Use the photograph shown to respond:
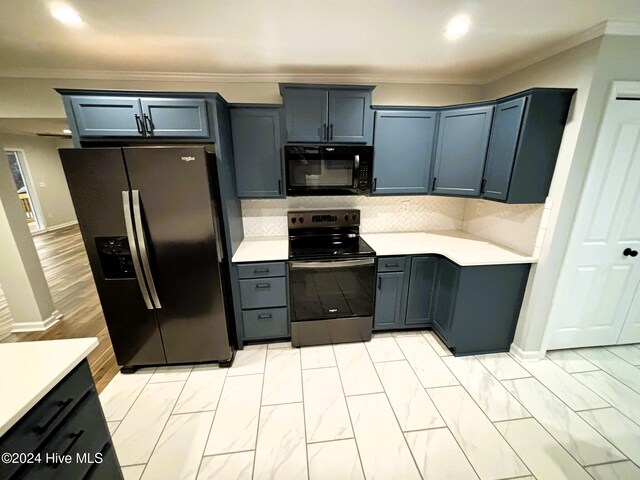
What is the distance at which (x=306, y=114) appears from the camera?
224 centimetres

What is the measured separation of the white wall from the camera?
20.8 feet

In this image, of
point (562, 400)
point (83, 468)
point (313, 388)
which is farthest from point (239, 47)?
point (562, 400)

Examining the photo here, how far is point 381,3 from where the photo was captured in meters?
1.38

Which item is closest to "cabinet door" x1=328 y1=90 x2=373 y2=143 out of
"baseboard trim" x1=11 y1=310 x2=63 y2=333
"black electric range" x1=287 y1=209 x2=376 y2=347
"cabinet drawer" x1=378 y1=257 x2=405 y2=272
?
"black electric range" x1=287 y1=209 x2=376 y2=347

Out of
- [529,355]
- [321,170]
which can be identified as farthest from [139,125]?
[529,355]

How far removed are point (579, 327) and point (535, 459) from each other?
1.41 metres

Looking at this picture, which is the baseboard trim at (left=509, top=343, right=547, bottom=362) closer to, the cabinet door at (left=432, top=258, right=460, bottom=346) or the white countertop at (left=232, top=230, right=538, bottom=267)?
the cabinet door at (left=432, top=258, right=460, bottom=346)

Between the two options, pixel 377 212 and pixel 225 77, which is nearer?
pixel 225 77

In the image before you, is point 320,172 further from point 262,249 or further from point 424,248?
point 424,248

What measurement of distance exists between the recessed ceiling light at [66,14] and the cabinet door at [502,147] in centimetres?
288

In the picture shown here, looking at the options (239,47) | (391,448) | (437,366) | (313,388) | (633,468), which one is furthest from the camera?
(437,366)

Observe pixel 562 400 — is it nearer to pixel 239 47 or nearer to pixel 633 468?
pixel 633 468

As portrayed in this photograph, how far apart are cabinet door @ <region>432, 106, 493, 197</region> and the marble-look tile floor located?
158 centimetres

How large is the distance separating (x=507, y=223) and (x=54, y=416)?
3.19 m
